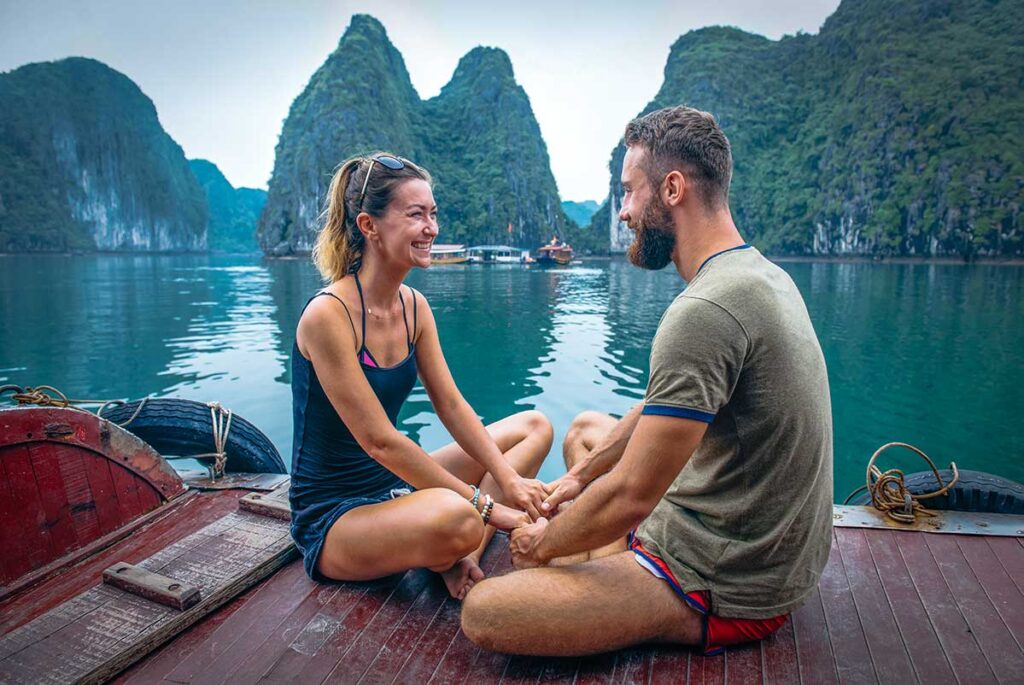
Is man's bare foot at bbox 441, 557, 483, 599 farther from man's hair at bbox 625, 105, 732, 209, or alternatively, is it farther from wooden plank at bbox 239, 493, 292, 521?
man's hair at bbox 625, 105, 732, 209

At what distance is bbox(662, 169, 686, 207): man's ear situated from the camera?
174 centimetres

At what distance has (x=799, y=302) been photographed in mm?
1637

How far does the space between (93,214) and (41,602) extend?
490ft

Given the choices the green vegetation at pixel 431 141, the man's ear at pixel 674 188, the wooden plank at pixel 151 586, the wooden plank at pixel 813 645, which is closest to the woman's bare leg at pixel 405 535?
the wooden plank at pixel 151 586

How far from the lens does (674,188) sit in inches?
69.3

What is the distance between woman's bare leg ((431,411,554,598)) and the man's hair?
4.73ft

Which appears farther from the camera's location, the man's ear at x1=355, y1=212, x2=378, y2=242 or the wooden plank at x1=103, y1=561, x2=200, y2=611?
the man's ear at x1=355, y1=212, x2=378, y2=242

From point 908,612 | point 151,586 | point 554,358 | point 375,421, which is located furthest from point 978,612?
point 554,358

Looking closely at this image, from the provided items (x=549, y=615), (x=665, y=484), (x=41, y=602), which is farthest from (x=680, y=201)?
(x=41, y=602)

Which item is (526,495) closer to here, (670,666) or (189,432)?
(670,666)

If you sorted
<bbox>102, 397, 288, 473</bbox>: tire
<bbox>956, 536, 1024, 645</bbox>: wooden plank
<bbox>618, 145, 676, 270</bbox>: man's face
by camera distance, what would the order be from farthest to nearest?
<bbox>102, 397, 288, 473</bbox>: tire
<bbox>956, 536, 1024, 645</bbox>: wooden plank
<bbox>618, 145, 676, 270</bbox>: man's face

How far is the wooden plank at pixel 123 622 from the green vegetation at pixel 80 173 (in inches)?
4526

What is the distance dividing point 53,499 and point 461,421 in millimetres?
1845

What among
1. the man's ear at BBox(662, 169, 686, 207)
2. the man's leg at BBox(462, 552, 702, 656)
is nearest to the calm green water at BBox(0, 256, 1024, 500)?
the man's leg at BBox(462, 552, 702, 656)
